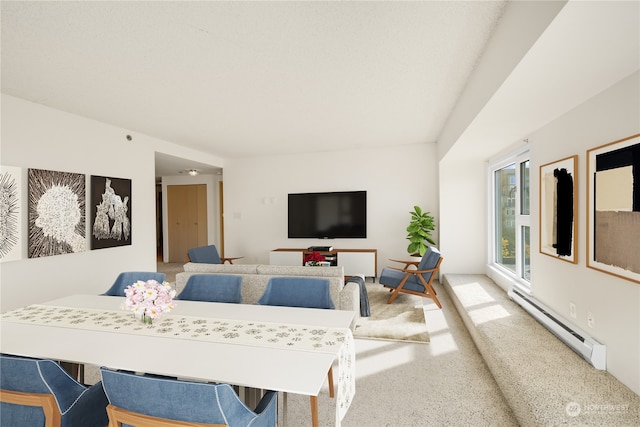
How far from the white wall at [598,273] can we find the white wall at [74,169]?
214 inches

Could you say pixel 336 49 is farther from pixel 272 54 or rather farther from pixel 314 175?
pixel 314 175

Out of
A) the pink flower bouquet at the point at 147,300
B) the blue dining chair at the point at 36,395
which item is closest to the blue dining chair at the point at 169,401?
the blue dining chair at the point at 36,395

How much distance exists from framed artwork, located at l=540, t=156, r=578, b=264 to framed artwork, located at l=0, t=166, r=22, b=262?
541 cm

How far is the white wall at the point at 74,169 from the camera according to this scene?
3.40m

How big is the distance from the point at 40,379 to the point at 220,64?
2.42m

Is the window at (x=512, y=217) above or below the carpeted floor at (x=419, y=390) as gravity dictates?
above

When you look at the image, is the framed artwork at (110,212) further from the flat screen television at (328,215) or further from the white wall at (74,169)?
the flat screen television at (328,215)

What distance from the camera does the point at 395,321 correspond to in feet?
12.4

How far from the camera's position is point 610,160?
207cm

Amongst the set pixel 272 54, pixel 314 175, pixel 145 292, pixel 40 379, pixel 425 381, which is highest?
pixel 272 54

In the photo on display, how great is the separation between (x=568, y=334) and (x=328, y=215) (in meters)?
4.57

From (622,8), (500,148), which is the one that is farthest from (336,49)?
(500,148)

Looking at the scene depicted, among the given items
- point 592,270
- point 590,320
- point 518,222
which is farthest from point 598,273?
point 518,222

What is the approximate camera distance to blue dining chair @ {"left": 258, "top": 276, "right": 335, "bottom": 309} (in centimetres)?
253
